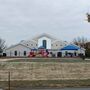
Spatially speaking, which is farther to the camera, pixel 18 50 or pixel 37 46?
pixel 37 46

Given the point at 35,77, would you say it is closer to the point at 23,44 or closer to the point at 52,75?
the point at 52,75

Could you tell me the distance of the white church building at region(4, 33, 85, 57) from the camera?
116519mm

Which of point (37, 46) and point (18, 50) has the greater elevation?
point (37, 46)

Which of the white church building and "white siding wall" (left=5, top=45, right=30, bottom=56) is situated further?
"white siding wall" (left=5, top=45, right=30, bottom=56)

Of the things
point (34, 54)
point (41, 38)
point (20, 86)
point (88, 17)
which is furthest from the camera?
point (41, 38)

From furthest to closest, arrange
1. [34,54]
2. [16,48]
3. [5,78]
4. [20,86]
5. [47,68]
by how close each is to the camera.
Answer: [16,48], [34,54], [47,68], [5,78], [20,86]

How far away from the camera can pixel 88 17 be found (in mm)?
70375

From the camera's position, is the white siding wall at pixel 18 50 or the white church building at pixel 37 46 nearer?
the white church building at pixel 37 46

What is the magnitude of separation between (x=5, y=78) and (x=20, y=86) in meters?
5.72

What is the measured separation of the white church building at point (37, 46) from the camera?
116519 millimetres

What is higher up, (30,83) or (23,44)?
(23,44)

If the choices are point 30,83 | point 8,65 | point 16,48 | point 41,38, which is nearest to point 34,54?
point 16,48

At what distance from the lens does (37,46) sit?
124 metres

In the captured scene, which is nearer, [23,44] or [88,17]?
[88,17]
